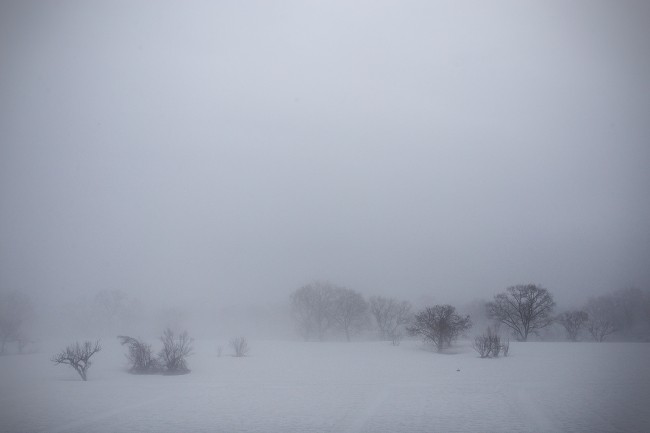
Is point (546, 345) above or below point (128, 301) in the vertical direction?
below

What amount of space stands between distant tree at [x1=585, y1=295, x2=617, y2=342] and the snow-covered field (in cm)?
3006

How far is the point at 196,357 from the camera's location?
34.5 metres

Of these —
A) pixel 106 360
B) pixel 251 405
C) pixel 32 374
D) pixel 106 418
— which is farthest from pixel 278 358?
pixel 106 418

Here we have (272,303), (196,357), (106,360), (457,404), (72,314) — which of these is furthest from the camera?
(272,303)

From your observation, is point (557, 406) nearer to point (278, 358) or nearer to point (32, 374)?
point (278, 358)

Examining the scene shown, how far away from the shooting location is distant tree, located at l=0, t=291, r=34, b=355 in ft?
148

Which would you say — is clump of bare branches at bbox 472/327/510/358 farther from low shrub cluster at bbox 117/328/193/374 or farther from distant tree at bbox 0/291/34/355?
distant tree at bbox 0/291/34/355

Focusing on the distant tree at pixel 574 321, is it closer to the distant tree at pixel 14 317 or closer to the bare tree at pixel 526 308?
the bare tree at pixel 526 308

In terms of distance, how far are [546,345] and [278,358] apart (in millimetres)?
23746

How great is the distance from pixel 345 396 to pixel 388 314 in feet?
167

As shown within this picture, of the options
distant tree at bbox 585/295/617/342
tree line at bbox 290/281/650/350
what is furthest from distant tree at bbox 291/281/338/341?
distant tree at bbox 585/295/617/342

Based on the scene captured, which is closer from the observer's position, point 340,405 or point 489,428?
point 489,428

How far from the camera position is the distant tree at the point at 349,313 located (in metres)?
66.9

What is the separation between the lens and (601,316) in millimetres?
63094
